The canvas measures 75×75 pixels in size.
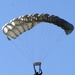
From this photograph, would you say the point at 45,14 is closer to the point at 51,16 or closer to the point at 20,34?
the point at 51,16

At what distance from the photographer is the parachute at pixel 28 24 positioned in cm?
4838

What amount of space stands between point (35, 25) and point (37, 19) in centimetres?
179

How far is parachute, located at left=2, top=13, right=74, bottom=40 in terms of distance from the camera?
48.4 meters

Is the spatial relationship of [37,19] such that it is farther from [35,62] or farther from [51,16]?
[35,62]

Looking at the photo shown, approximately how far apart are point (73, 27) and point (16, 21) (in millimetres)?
5826

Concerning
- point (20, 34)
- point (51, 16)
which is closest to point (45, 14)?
point (51, 16)

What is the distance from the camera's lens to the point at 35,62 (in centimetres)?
4934

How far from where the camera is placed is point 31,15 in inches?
1901

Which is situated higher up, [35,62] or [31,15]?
[31,15]

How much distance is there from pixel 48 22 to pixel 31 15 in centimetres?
184

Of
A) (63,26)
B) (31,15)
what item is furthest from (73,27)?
(31,15)

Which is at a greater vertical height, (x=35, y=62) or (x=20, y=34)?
(x=20, y=34)

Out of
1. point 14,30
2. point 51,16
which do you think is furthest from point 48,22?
point 14,30

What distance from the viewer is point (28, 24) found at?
49656 mm
